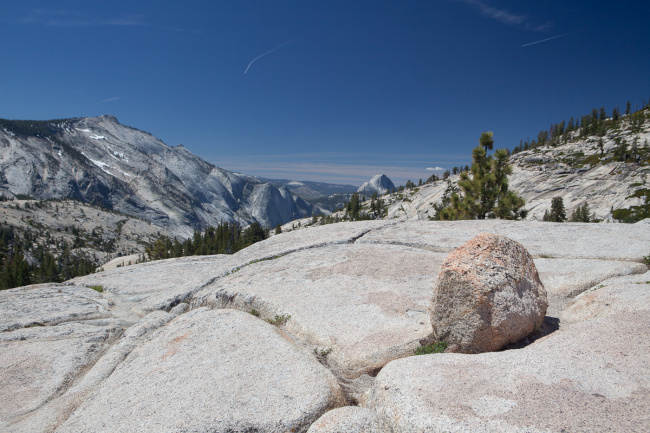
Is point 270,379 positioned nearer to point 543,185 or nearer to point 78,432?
point 78,432

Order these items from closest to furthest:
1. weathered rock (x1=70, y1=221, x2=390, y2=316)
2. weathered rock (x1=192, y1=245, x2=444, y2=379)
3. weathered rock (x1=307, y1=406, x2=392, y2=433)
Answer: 1. weathered rock (x1=307, y1=406, x2=392, y2=433)
2. weathered rock (x1=192, y1=245, x2=444, y2=379)
3. weathered rock (x1=70, y1=221, x2=390, y2=316)

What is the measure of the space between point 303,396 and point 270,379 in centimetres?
96

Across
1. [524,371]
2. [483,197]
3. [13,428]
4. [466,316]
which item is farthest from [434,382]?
A: [483,197]

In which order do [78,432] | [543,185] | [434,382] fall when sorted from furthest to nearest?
1. [543,185]
2. [78,432]
3. [434,382]

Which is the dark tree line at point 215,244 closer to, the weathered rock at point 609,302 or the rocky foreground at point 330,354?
the rocky foreground at point 330,354

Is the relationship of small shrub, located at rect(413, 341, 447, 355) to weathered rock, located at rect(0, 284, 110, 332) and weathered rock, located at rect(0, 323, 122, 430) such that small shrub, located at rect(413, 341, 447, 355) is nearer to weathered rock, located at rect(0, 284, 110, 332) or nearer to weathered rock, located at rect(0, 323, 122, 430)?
weathered rock, located at rect(0, 323, 122, 430)

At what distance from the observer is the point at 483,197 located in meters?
26.9

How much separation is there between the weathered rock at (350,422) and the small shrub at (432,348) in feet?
7.47

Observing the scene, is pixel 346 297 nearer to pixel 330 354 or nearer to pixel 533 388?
pixel 330 354

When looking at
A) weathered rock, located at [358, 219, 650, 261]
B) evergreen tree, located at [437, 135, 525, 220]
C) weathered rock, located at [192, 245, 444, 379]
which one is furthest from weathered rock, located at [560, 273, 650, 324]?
evergreen tree, located at [437, 135, 525, 220]

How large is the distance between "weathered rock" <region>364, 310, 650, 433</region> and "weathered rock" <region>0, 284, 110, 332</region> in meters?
14.2

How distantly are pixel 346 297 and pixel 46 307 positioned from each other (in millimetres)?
14017

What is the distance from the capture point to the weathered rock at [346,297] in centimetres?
825

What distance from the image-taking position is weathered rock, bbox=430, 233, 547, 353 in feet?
23.8
